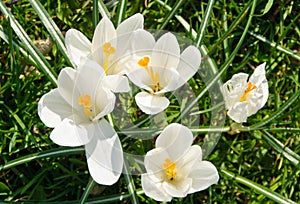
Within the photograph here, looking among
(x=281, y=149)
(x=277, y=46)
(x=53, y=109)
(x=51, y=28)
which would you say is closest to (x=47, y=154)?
(x=53, y=109)

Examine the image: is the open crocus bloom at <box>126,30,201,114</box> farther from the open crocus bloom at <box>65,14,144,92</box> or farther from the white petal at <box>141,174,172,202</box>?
the white petal at <box>141,174,172,202</box>

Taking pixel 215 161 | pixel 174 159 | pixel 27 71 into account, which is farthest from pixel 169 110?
pixel 27 71

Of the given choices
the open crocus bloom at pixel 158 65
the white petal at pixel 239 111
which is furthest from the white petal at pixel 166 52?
the white petal at pixel 239 111

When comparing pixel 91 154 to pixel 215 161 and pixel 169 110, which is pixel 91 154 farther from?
pixel 215 161

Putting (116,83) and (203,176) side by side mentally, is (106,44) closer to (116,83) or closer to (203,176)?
Answer: (116,83)

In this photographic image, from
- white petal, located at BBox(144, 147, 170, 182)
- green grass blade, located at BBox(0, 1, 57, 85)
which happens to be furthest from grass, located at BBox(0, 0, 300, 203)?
white petal, located at BBox(144, 147, 170, 182)

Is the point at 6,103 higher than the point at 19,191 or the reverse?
higher

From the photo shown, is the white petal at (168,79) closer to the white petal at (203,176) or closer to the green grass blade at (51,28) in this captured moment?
the white petal at (203,176)
